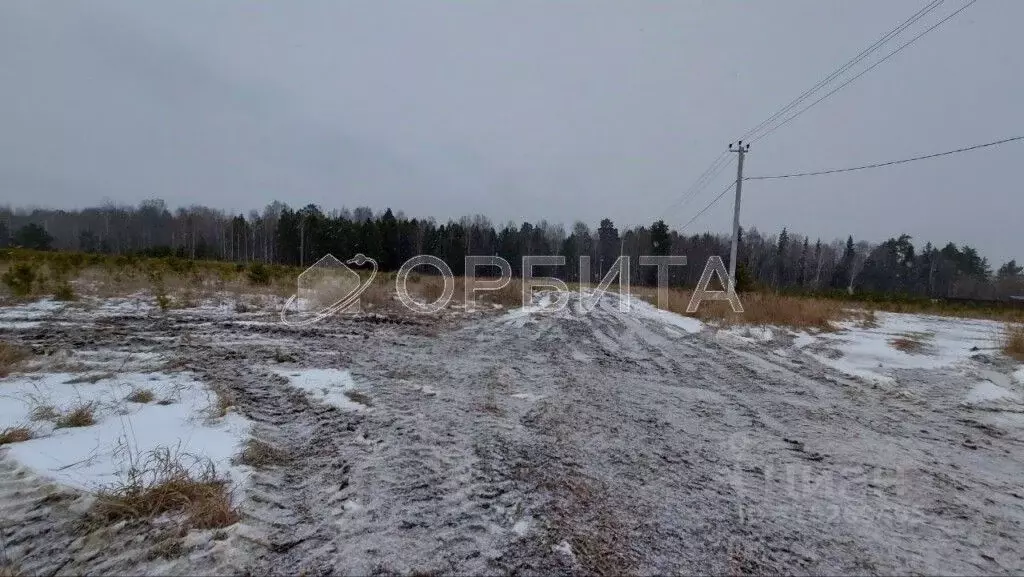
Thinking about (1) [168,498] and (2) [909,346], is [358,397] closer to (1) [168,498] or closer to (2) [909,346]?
(1) [168,498]

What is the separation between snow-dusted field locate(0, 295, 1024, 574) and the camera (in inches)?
83.7

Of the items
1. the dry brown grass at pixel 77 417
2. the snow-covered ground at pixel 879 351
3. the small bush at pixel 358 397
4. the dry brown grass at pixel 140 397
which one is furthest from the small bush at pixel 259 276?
the snow-covered ground at pixel 879 351

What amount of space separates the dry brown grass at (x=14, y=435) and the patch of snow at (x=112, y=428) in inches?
2.3

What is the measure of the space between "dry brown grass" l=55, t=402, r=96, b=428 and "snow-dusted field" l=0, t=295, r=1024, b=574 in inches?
2.8

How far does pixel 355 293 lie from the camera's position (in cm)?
1408

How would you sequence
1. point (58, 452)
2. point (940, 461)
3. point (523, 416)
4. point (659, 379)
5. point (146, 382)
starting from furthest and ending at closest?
point (659, 379) → point (146, 382) → point (523, 416) → point (940, 461) → point (58, 452)


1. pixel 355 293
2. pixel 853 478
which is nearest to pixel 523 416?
pixel 853 478

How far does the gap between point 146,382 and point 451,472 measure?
3.84m

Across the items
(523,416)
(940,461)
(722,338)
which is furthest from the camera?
(722,338)

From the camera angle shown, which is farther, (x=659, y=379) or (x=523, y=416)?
(x=659, y=379)

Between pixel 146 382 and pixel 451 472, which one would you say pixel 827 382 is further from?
pixel 146 382

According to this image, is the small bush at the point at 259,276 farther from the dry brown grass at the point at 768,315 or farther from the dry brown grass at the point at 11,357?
the dry brown grass at the point at 768,315

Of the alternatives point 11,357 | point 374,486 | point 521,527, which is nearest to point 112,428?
point 374,486

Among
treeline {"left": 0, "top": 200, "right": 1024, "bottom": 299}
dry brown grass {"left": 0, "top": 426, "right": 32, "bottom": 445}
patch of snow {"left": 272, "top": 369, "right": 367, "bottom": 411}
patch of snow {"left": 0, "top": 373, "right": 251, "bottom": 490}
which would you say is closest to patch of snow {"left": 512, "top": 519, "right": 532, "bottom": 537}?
patch of snow {"left": 0, "top": 373, "right": 251, "bottom": 490}
